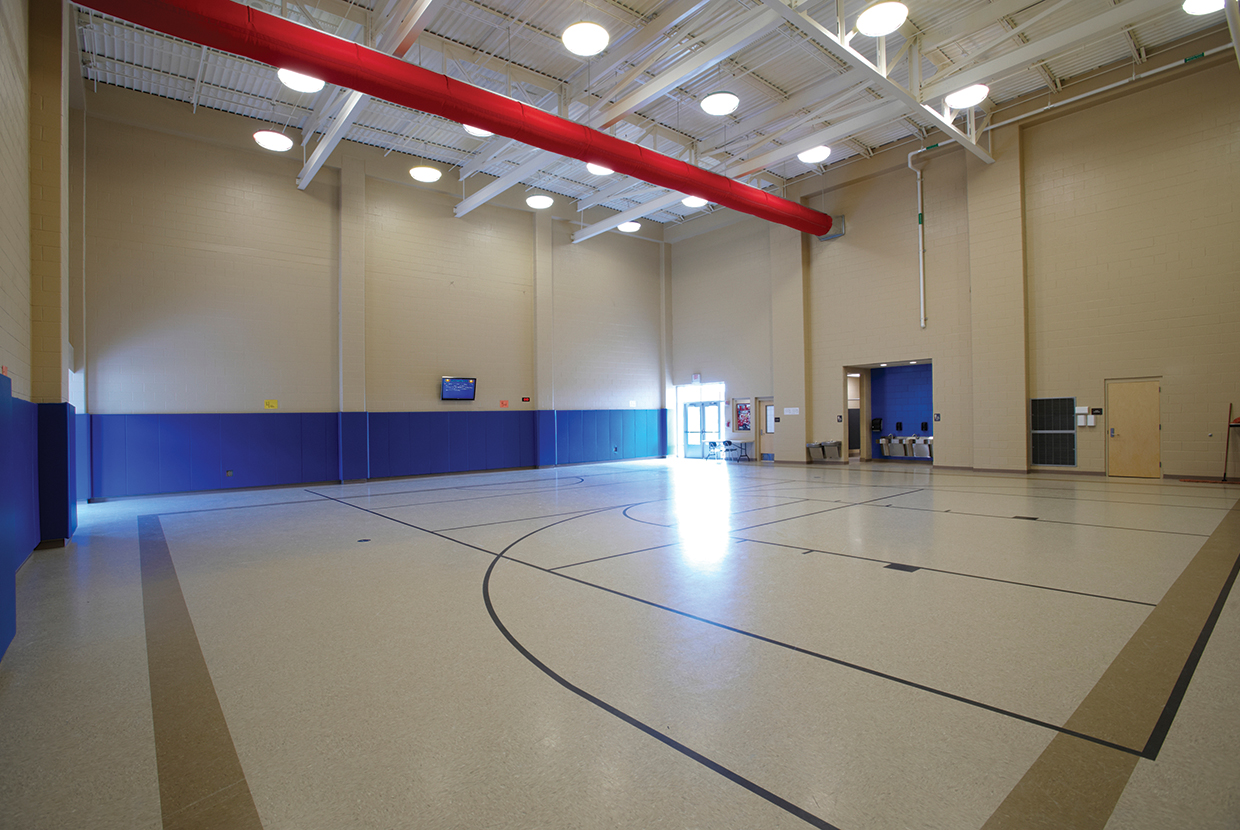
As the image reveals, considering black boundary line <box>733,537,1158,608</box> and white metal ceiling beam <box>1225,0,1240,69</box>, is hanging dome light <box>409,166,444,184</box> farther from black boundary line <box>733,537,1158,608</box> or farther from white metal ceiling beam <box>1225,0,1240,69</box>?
white metal ceiling beam <box>1225,0,1240,69</box>

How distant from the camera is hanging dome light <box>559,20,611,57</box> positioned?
8289 mm

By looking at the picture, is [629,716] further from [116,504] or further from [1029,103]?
[1029,103]

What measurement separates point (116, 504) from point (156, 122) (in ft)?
26.7

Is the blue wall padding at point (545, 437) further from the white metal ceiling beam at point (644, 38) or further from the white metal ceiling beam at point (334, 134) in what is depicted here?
the white metal ceiling beam at point (644, 38)

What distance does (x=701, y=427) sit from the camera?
22.0m

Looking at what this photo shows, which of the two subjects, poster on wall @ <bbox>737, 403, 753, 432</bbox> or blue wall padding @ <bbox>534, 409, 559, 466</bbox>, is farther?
poster on wall @ <bbox>737, 403, 753, 432</bbox>

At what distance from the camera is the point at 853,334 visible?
17.6 meters

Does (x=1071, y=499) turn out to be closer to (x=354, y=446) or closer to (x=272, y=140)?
(x=354, y=446)

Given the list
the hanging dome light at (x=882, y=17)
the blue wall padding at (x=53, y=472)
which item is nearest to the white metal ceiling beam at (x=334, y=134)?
the blue wall padding at (x=53, y=472)

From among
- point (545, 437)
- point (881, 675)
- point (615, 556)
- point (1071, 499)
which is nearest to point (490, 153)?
point (545, 437)

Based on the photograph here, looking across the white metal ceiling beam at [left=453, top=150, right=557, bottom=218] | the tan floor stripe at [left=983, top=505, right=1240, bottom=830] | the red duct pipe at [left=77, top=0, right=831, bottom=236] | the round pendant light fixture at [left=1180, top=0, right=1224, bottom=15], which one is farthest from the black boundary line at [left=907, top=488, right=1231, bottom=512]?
the white metal ceiling beam at [left=453, top=150, right=557, bottom=218]

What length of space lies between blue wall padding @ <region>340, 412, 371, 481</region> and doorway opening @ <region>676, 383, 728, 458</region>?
452 inches

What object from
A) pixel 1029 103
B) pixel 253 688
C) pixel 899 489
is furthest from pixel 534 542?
pixel 1029 103

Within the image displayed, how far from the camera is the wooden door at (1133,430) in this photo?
41.8 feet
